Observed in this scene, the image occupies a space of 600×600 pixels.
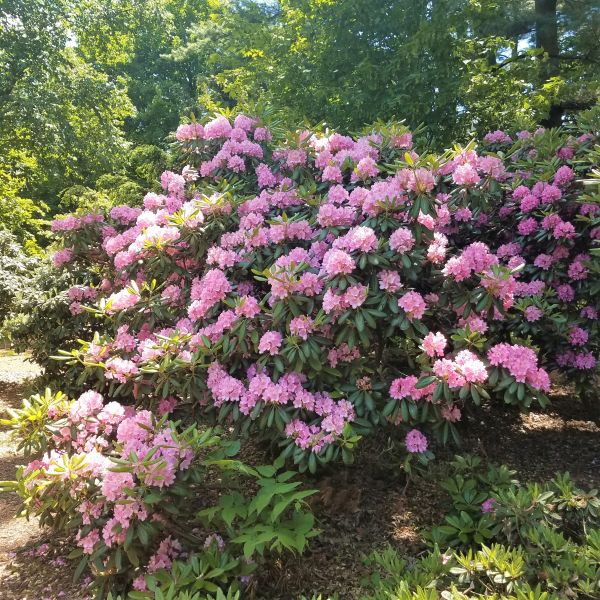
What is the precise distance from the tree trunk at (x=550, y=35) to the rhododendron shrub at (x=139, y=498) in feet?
21.9

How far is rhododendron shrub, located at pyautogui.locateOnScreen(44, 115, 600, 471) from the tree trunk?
3785 mm

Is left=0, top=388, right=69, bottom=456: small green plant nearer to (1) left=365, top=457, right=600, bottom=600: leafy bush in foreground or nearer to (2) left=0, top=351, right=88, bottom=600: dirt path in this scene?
(2) left=0, top=351, right=88, bottom=600: dirt path

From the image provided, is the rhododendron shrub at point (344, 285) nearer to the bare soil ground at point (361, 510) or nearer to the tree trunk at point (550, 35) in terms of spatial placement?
the bare soil ground at point (361, 510)

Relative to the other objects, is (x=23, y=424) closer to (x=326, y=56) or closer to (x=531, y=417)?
(x=531, y=417)

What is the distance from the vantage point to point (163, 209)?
136 inches

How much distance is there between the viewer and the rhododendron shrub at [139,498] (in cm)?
192

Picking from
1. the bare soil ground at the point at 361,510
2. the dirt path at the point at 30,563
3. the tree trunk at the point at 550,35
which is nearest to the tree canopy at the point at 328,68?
the tree trunk at the point at 550,35

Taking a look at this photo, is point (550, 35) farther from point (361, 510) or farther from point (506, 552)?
point (506, 552)

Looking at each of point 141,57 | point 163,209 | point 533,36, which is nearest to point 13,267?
point 163,209

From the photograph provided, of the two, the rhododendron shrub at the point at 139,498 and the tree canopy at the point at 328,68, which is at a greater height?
the tree canopy at the point at 328,68

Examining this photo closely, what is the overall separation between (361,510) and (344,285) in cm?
146

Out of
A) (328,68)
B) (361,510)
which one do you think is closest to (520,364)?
(361,510)

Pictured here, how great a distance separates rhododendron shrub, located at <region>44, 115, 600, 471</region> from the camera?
2.38 m

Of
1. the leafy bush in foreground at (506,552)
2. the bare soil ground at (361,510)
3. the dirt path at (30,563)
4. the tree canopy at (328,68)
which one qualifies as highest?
the tree canopy at (328,68)
